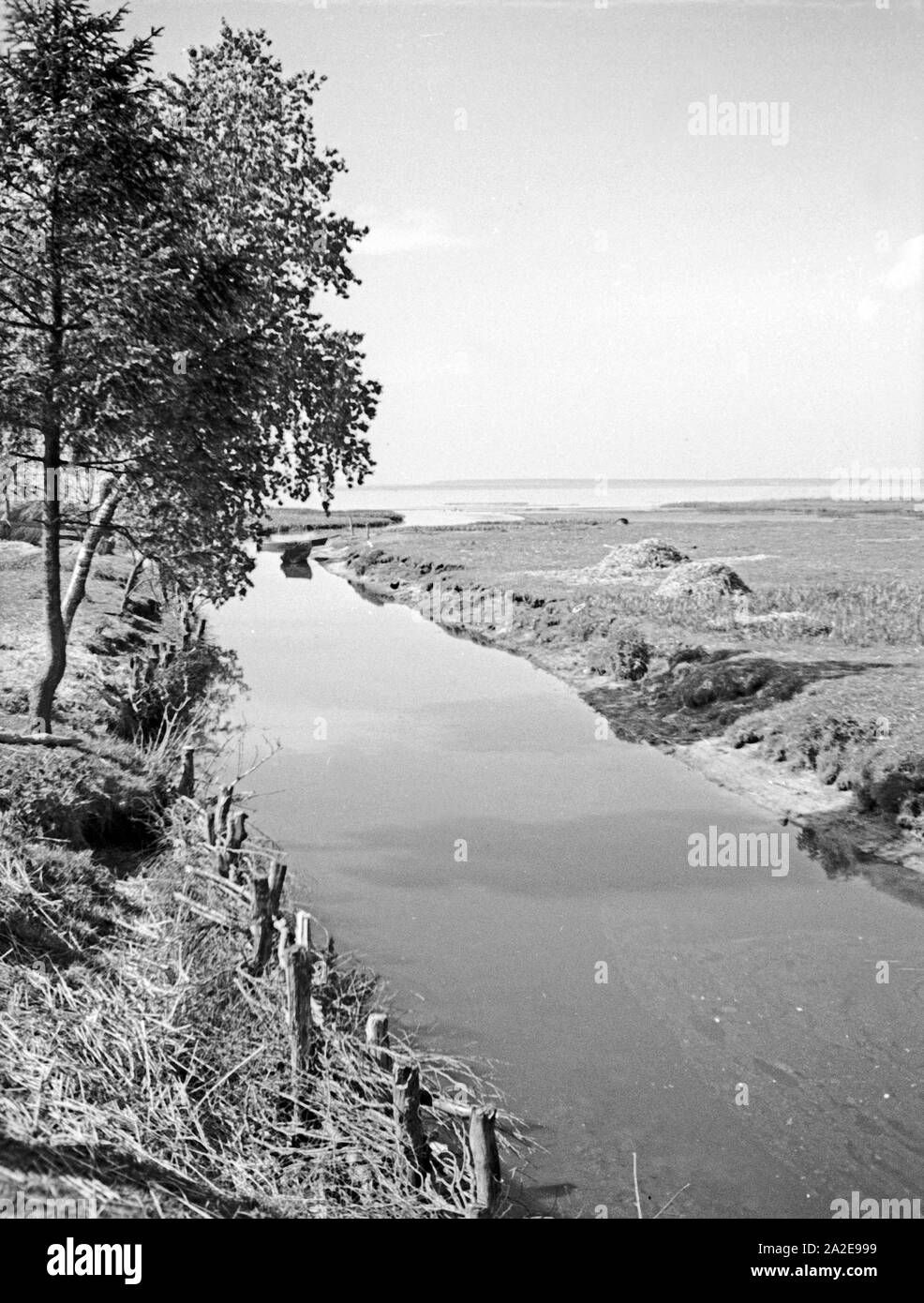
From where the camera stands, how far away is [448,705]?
116ft

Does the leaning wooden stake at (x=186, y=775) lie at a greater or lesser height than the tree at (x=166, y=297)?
lesser

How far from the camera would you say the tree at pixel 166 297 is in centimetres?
1623

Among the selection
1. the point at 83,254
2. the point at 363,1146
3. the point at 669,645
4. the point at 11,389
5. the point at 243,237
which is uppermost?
the point at 243,237

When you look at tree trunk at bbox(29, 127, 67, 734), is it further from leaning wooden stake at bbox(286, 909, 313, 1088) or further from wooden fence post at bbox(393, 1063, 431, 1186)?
wooden fence post at bbox(393, 1063, 431, 1186)

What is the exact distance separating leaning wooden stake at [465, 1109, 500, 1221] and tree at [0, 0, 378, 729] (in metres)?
12.0

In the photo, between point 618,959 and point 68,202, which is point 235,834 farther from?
point 68,202

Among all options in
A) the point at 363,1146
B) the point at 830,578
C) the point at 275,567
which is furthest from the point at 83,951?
the point at 275,567

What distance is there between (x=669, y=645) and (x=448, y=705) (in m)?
9.54

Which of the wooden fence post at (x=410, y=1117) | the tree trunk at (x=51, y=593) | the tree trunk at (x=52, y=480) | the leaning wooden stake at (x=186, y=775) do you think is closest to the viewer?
the wooden fence post at (x=410, y=1117)

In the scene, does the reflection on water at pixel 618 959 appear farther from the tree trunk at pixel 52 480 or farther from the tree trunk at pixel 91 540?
the tree trunk at pixel 91 540

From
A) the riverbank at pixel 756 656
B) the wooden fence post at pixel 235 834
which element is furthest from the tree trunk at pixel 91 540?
the riverbank at pixel 756 656

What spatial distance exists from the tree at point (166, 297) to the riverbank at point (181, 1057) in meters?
5.48
